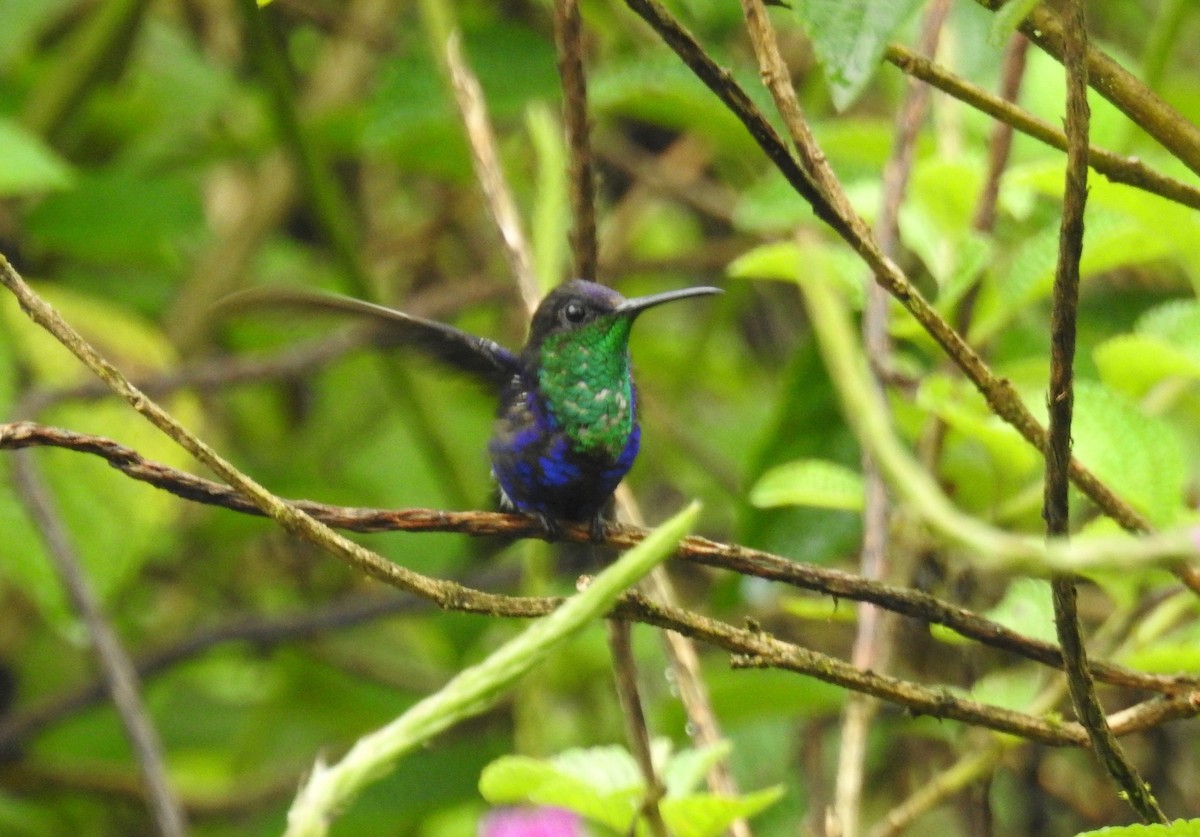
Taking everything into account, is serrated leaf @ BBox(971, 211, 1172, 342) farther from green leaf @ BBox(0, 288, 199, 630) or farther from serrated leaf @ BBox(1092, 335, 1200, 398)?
green leaf @ BBox(0, 288, 199, 630)

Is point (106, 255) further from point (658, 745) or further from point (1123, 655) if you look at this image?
point (1123, 655)

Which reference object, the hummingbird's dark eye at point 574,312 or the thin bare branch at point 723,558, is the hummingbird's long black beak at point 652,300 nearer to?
the hummingbird's dark eye at point 574,312

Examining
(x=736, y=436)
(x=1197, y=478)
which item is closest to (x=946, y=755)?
(x=1197, y=478)

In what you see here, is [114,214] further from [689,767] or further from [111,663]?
[689,767]

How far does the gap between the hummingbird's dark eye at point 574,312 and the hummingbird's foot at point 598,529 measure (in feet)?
0.74

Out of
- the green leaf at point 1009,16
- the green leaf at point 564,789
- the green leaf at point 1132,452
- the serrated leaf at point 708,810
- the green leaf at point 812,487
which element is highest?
the green leaf at point 812,487

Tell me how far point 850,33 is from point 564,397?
816 millimetres

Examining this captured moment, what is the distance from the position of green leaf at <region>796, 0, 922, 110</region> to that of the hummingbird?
0.66 metres

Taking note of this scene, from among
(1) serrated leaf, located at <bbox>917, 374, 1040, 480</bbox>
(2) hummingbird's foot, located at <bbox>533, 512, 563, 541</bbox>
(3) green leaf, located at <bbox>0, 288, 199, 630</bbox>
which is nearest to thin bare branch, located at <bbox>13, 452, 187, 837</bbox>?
(3) green leaf, located at <bbox>0, 288, 199, 630</bbox>

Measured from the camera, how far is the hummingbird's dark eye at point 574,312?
1.69 metres

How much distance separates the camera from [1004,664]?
2557 millimetres

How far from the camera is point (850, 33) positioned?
3.24ft

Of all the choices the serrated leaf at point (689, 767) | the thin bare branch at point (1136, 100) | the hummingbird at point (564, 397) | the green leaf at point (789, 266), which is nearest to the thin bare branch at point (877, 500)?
the green leaf at point (789, 266)

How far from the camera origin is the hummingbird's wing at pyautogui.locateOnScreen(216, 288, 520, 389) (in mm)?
1367
